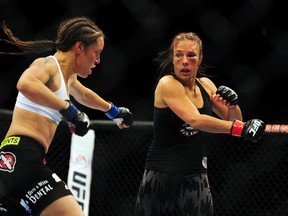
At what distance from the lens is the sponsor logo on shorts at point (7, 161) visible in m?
1.88

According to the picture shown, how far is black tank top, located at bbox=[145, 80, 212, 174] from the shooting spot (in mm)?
2172

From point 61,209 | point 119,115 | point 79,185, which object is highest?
point 119,115

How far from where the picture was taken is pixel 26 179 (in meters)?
1.87

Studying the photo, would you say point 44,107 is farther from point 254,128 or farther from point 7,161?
point 254,128

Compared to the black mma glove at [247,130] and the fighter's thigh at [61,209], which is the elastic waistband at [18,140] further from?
the black mma glove at [247,130]

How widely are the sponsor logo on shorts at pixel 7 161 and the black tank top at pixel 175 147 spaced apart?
0.58 metres

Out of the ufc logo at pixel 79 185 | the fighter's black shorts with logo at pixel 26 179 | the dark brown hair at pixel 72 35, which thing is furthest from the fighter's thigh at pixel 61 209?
the ufc logo at pixel 79 185

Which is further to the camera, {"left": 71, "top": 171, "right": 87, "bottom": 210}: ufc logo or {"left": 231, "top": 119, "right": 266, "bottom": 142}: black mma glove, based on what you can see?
{"left": 71, "top": 171, "right": 87, "bottom": 210}: ufc logo

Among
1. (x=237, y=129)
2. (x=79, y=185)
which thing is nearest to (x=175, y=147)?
(x=237, y=129)

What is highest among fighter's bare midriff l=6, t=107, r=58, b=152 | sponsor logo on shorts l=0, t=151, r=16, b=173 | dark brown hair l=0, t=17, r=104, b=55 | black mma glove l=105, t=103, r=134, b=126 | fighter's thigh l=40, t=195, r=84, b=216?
dark brown hair l=0, t=17, r=104, b=55

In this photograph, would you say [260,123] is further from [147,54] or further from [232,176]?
[147,54]

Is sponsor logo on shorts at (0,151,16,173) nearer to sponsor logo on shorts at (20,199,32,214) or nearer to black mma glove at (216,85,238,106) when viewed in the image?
sponsor logo on shorts at (20,199,32,214)

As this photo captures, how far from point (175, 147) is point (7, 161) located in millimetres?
664

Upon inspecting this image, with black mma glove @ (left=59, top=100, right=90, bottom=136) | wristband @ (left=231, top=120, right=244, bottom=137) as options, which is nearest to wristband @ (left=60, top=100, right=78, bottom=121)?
black mma glove @ (left=59, top=100, right=90, bottom=136)
